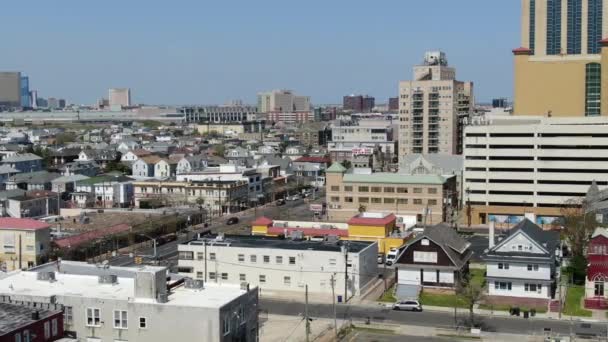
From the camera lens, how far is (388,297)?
33.4 m

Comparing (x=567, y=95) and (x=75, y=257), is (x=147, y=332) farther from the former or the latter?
(x=567, y=95)

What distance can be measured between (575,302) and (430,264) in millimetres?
5765

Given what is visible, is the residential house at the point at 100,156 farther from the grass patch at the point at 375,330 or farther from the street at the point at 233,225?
the grass patch at the point at 375,330

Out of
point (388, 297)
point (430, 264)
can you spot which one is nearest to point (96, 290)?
point (388, 297)

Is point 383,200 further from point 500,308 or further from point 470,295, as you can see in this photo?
point 470,295

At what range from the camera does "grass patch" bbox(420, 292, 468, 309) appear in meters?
32.1

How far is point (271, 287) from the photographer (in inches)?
1367

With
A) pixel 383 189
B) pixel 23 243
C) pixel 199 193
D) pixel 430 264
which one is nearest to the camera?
pixel 430 264

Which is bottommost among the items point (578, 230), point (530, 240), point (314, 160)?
point (578, 230)

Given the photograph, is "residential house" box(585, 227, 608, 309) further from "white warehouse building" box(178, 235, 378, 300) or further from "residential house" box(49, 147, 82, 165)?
"residential house" box(49, 147, 82, 165)

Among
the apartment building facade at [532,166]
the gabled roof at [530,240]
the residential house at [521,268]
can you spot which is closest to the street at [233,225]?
the apartment building facade at [532,166]

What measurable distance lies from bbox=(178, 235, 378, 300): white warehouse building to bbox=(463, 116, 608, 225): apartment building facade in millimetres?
20802

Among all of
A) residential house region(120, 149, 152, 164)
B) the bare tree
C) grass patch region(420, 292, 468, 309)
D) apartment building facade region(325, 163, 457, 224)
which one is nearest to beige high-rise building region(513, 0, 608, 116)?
apartment building facade region(325, 163, 457, 224)

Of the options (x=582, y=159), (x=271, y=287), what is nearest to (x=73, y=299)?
(x=271, y=287)
